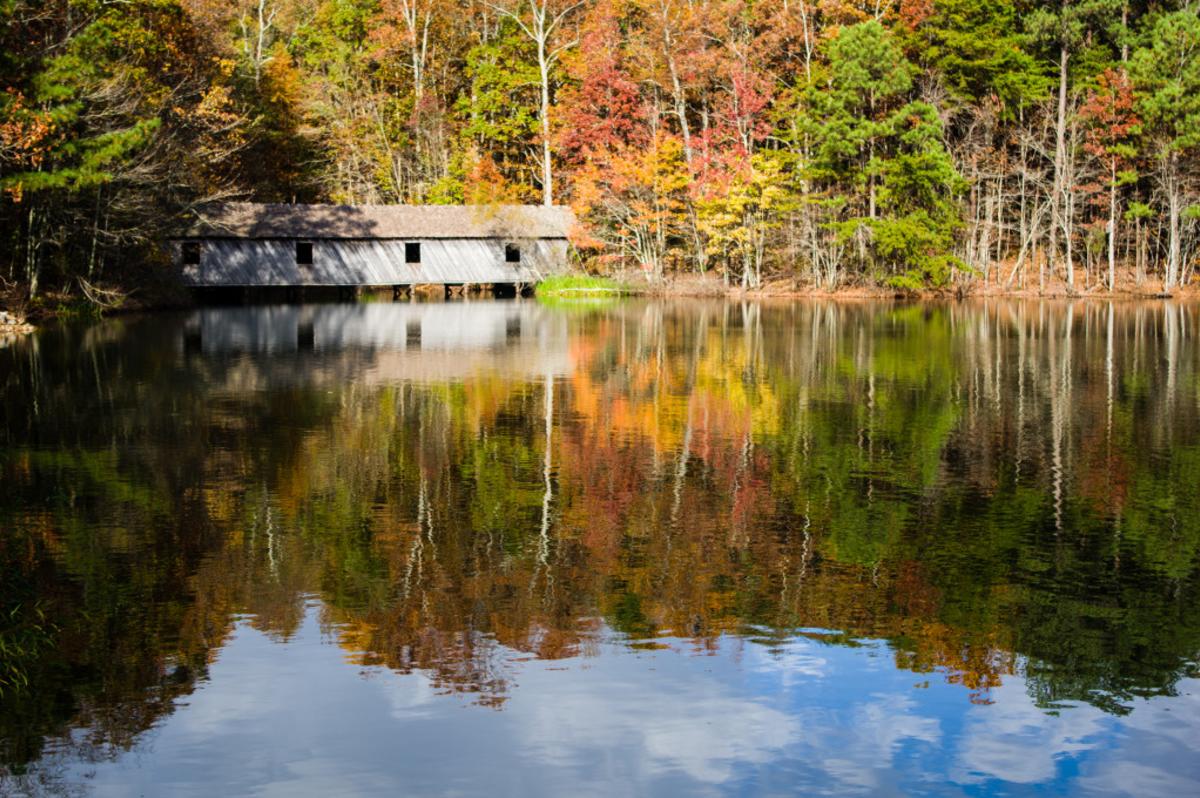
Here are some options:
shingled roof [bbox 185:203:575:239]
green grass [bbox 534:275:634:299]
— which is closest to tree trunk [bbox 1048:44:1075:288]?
green grass [bbox 534:275:634:299]

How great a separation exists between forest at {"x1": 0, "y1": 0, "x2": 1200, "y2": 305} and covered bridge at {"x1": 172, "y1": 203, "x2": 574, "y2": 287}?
2202mm

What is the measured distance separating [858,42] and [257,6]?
41788 millimetres

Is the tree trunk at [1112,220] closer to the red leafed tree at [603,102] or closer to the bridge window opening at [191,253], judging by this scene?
the red leafed tree at [603,102]

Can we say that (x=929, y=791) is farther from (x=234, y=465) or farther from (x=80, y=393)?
(x=80, y=393)

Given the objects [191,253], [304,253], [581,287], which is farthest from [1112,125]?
[191,253]

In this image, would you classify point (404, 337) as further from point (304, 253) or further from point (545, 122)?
point (545, 122)

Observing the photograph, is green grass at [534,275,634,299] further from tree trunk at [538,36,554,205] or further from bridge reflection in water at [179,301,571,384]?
tree trunk at [538,36,554,205]

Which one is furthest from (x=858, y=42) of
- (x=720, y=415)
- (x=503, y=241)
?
(x=720, y=415)

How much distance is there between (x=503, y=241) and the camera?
60.1 metres

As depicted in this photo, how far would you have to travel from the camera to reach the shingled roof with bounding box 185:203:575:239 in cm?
5638

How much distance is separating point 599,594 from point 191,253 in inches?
2007

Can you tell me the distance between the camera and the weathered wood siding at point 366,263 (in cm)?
5597

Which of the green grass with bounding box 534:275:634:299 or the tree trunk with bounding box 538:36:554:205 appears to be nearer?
the green grass with bounding box 534:275:634:299

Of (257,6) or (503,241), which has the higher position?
(257,6)
